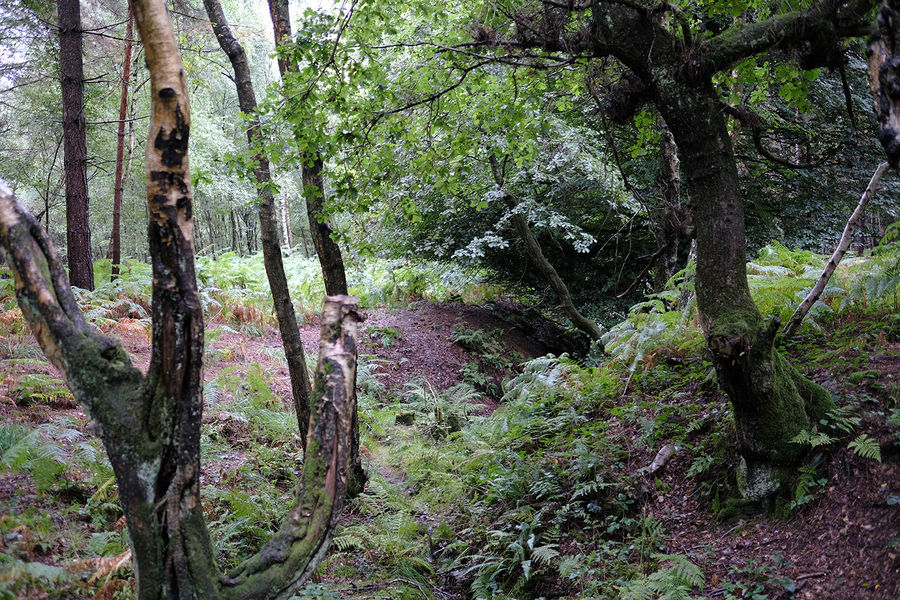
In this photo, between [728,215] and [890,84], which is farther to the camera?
[728,215]

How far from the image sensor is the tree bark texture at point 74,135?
895 cm

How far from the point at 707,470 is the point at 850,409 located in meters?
1.06

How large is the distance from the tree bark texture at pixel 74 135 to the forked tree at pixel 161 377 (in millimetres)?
8140

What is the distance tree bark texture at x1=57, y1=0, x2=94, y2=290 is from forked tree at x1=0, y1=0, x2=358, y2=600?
8.14 m

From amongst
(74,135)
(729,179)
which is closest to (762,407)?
(729,179)

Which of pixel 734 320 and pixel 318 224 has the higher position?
pixel 318 224

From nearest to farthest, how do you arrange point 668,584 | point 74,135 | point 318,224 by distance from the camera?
1. point 668,584
2. point 318,224
3. point 74,135

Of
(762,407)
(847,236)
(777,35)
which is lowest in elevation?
(762,407)

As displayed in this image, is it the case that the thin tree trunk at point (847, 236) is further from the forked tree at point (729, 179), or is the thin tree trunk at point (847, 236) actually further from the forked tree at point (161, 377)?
the forked tree at point (161, 377)

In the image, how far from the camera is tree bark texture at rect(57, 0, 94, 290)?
29.3 feet

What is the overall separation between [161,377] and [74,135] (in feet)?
29.5

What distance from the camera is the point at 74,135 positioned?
29.7 feet

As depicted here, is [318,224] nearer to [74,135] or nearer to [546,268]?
[74,135]

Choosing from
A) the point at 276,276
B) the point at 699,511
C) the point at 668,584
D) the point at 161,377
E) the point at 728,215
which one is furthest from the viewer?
the point at 276,276
